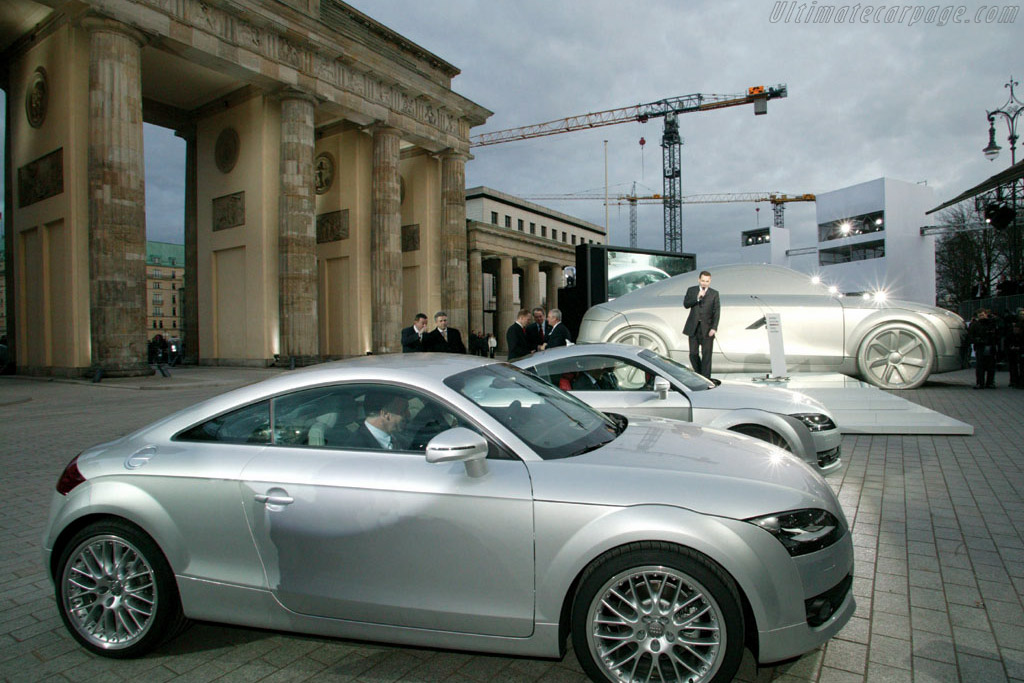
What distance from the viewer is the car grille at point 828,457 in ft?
16.8

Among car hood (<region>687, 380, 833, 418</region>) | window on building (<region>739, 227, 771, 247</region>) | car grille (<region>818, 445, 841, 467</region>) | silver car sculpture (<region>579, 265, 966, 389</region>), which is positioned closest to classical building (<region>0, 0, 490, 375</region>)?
silver car sculpture (<region>579, 265, 966, 389</region>)

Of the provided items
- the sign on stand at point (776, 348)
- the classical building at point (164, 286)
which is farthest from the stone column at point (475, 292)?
the classical building at point (164, 286)

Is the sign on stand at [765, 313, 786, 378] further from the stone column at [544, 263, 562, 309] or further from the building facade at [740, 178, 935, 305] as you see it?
the stone column at [544, 263, 562, 309]

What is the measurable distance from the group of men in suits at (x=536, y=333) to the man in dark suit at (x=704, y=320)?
6.62ft

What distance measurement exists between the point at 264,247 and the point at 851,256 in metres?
45.7

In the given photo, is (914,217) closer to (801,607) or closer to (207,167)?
(207,167)

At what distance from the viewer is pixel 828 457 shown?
17.0 ft

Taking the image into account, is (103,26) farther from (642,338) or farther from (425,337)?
(642,338)

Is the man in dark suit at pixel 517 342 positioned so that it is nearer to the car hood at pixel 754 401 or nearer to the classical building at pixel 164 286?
the car hood at pixel 754 401

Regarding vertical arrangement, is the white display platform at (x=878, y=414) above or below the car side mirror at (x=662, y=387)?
below

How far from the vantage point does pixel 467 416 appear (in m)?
2.61

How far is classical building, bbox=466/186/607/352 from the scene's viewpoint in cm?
4872

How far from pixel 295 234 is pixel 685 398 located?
2459 centimetres

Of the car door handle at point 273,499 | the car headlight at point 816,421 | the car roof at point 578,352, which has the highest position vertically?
the car roof at point 578,352
